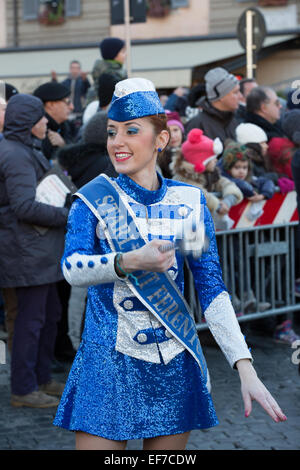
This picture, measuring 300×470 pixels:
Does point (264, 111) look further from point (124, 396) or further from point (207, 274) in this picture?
point (124, 396)

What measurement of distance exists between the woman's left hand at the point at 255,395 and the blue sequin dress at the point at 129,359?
0.06 meters

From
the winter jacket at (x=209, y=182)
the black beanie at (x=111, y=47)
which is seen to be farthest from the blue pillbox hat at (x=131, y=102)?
the black beanie at (x=111, y=47)

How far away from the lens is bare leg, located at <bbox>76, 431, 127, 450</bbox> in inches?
111

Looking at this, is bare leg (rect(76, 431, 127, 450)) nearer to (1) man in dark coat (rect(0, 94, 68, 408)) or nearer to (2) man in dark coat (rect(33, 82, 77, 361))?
(1) man in dark coat (rect(0, 94, 68, 408))

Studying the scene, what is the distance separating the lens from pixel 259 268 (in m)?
7.46

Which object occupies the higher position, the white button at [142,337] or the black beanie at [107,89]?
the black beanie at [107,89]

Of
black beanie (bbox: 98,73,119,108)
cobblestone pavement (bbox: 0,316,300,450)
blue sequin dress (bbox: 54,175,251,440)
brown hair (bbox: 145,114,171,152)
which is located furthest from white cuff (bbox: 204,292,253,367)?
black beanie (bbox: 98,73,119,108)

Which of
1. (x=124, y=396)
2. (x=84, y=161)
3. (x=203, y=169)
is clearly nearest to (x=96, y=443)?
(x=124, y=396)

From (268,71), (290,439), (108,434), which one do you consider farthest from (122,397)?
(268,71)

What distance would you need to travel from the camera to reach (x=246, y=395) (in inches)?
107

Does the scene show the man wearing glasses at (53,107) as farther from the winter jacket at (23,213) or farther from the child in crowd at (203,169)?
the winter jacket at (23,213)

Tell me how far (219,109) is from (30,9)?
2070cm

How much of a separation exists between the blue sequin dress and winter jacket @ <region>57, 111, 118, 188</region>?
3258 mm

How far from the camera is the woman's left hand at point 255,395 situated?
2.66m
